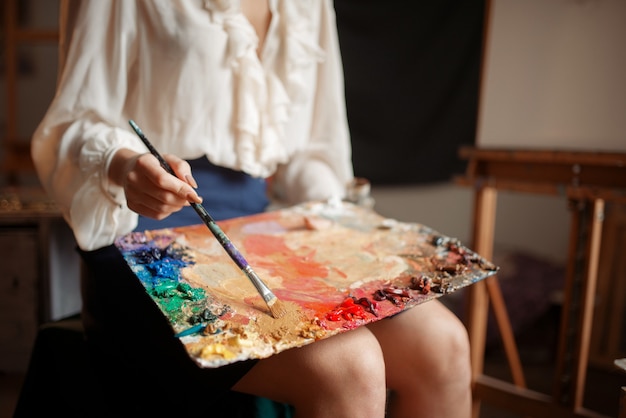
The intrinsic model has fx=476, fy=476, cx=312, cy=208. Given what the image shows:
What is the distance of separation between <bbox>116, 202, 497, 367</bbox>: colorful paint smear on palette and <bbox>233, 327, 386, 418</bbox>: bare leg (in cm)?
5

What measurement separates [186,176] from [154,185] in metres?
0.04

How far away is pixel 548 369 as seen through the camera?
168 centimetres

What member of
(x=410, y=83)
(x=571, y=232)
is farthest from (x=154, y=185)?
(x=410, y=83)

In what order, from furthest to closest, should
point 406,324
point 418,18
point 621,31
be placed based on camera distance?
point 418,18 → point 621,31 → point 406,324

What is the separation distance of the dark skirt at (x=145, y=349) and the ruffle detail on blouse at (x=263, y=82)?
0.27ft

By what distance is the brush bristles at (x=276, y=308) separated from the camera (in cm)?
48

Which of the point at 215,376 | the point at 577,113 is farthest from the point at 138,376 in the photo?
the point at 577,113

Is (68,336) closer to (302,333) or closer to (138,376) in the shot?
(138,376)

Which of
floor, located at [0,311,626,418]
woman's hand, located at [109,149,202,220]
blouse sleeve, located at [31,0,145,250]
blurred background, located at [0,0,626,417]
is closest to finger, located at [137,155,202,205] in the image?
woman's hand, located at [109,149,202,220]

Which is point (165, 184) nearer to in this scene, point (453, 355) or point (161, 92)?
point (161, 92)

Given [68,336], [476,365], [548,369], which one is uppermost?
[68,336]

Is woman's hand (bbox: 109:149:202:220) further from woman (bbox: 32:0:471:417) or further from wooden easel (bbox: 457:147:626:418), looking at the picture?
wooden easel (bbox: 457:147:626:418)

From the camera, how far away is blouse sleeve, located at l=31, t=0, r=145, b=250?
0.65m

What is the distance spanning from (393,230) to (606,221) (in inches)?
48.3
